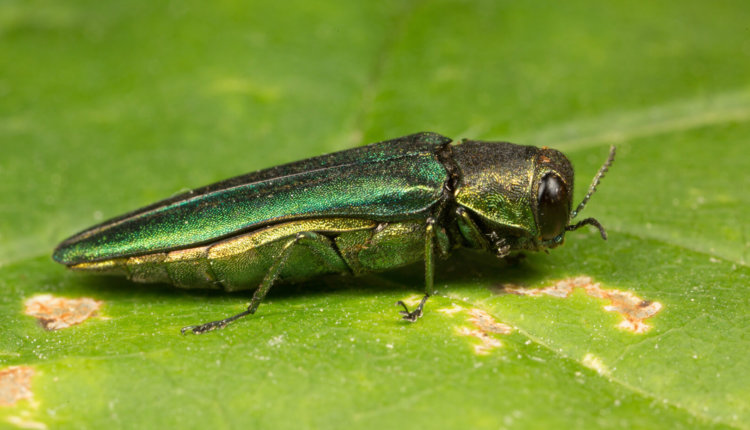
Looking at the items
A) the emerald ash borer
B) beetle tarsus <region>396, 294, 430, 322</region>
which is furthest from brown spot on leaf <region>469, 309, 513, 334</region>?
the emerald ash borer

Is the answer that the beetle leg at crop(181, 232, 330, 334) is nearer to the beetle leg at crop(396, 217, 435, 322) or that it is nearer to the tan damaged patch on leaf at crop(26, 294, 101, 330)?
the beetle leg at crop(396, 217, 435, 322)

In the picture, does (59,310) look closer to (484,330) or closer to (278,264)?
(278,264)

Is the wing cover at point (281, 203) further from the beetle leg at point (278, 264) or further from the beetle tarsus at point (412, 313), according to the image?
the beetle tarsus at point (412, 313)

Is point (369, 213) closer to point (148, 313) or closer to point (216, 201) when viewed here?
point (216, 201)

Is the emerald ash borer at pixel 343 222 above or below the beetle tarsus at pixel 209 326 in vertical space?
above

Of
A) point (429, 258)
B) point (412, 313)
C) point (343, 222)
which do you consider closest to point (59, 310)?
point (343, 222)

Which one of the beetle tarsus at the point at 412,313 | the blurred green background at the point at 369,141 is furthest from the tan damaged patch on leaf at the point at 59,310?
the beetle tarsus at the point at 412,313

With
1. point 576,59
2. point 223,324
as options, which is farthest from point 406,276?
point 576,59
